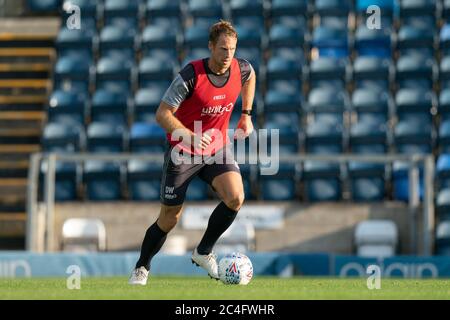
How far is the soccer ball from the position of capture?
32.0 feet

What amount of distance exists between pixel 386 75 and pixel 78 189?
19.1 feet

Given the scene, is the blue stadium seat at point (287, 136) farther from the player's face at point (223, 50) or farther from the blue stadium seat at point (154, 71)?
the player's face at point (223, 50)

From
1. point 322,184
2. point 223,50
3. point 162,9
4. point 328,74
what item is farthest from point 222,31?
point 162,9

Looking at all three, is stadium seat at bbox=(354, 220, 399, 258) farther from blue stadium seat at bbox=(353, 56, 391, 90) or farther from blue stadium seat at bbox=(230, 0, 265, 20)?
blue stadium seat at bbox=(230, 0, 265, 20)

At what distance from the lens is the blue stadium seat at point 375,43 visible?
20375mm

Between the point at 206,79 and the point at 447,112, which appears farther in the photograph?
the point at 447,112

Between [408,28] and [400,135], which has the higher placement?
[408,28]

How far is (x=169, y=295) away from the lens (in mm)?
8000

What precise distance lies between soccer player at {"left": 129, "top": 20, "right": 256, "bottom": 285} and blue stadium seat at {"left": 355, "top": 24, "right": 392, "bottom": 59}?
10765mm

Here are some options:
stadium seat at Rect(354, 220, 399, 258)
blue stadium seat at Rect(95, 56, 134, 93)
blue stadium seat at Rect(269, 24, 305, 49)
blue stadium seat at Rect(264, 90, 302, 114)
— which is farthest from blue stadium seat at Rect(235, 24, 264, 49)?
stadium seat at Rect(354, 220, 399, 258)
